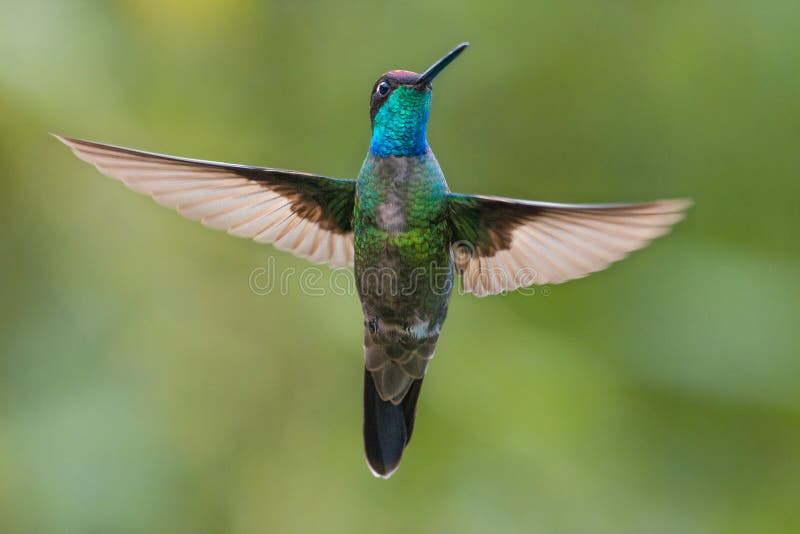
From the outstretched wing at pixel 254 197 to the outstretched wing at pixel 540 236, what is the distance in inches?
11.1

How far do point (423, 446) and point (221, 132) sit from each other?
4.20 ft

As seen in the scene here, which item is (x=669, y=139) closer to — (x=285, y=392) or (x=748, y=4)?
(x=748, y=4)

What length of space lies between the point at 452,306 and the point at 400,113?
116 centimetres

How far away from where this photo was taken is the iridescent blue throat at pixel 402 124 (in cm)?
152

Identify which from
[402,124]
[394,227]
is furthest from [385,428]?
[402,124]

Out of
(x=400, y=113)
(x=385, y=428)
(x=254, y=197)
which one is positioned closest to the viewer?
(x=400, y=113)

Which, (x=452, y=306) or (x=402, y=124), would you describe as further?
(x=452, y=306)

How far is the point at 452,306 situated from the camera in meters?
2.62

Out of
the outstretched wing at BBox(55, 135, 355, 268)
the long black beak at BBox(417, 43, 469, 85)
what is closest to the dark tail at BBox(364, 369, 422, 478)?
the outstretched wing at BBox(55, 135, 355, 268)

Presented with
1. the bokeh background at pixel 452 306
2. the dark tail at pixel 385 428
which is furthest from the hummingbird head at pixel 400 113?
the bokeh background at pixel 452 306

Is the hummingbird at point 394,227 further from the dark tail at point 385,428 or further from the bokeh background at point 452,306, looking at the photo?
the bokeh background at point 452,306

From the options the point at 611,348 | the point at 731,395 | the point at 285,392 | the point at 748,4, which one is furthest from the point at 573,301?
the point at 748,4

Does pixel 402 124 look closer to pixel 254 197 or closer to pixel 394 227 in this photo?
pixel 394 227

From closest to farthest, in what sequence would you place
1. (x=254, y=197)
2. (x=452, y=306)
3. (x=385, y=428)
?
(x=254, y=197) → (x=385, y=428) → (x=452, y=306)
